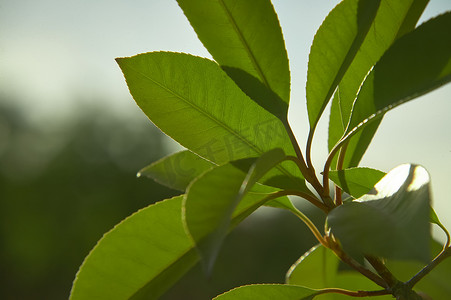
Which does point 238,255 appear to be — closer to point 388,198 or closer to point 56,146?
point 56,146

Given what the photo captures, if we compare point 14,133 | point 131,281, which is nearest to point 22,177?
point 14,133

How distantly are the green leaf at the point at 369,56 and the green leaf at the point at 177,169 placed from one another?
0.19 m

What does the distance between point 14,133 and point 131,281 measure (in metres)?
12.9

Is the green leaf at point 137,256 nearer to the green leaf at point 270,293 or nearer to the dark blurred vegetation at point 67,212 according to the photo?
the green leaf at point 270,293

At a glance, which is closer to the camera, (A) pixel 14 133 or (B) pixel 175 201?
(B) pixel 175 201

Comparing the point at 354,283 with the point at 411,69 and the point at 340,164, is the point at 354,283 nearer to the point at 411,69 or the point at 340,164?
the point at 340,164

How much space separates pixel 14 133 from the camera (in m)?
Result: 12.5

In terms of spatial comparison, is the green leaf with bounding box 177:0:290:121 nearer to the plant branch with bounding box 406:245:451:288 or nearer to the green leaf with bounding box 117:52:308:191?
the green leaf with bounding box 117:52:308:191

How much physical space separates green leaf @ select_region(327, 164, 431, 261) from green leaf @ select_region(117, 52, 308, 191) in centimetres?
17

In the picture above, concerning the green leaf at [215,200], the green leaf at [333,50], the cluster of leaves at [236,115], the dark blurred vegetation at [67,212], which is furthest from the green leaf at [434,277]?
the dark blurred vegetation at [67,212]

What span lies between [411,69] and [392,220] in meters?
0.19

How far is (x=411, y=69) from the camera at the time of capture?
51 centimetres

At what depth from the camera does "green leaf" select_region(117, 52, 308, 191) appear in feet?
1.96

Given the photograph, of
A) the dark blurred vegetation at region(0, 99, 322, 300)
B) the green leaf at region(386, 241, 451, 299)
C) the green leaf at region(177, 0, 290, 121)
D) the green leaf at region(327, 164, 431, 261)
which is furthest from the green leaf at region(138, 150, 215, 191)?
the dark blurred vegetation at region(0, 99, 322, 300)
